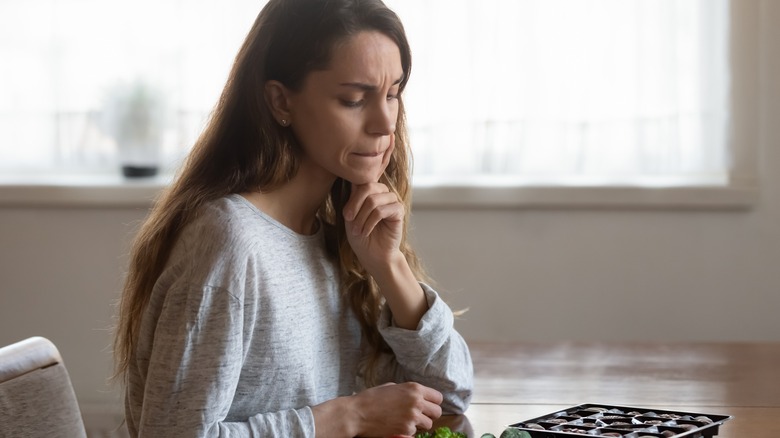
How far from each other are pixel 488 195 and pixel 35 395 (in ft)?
7.01

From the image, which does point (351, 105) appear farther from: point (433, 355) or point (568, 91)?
point (568, 91)

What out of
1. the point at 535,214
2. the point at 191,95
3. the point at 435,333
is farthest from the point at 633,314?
the point at 435,333

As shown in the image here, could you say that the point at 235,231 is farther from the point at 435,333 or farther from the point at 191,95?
the point at 191,95

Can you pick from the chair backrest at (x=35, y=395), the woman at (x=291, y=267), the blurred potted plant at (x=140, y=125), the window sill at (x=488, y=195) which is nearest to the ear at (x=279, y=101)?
the woman at (x=291, y=267)

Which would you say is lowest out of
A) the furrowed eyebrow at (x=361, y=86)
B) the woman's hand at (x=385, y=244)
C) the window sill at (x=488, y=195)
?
the woman's hand at (x=385, y=244)

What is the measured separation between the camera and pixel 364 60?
4.58ft

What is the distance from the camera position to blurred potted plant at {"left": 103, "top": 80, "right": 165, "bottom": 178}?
3.41 meters

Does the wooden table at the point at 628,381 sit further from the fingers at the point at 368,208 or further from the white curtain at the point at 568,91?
the white curtain at the point at 568,91

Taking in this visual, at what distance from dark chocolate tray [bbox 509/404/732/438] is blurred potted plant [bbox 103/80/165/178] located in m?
2.32

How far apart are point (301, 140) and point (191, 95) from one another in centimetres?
202

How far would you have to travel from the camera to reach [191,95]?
3.39 m

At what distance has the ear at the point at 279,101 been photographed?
4.71 ft

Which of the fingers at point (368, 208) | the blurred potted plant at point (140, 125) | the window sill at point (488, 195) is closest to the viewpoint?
the fingers at point (368, 208)

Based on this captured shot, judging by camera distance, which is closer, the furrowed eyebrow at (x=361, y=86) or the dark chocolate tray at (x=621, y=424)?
the dark chocolate tray at (x=621, y=424)
